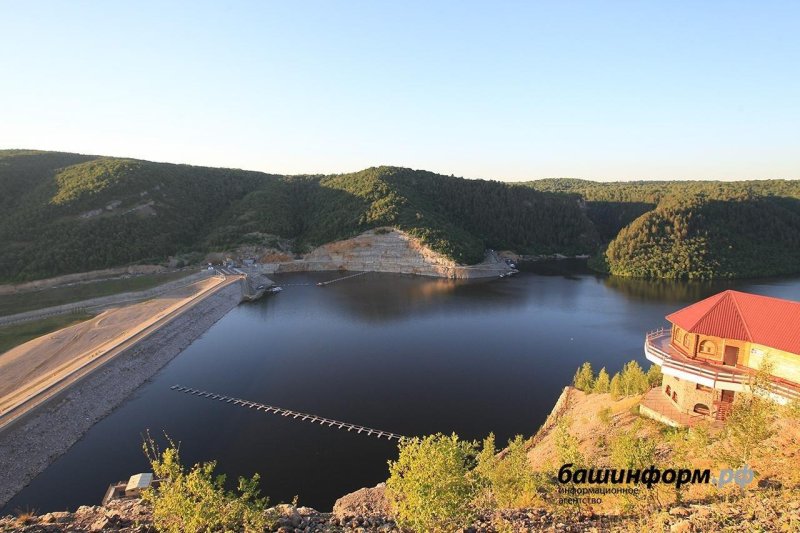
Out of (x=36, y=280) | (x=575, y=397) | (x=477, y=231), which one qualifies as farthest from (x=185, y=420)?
(x=477, y=231)

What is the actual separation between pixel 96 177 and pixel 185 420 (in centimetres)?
Answer: 10292

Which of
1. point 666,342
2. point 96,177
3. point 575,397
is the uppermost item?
point 96,177

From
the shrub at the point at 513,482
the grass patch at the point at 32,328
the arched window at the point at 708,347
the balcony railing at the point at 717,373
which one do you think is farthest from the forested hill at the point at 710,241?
the grass patch at the point at 32,328

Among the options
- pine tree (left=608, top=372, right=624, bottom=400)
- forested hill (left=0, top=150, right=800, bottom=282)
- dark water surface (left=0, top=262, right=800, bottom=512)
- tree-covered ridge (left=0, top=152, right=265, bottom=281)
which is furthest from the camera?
forested hill (left=0, top=150, right=800, bottom=282)

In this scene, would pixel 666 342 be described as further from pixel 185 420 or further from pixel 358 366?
pixel 185 420

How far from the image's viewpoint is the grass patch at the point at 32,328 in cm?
5091

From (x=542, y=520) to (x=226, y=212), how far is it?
429 ft

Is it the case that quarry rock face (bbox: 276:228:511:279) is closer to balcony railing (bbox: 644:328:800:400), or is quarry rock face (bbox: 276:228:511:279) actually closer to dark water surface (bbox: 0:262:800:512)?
dark water surface (bbox: 0:262:800:512)

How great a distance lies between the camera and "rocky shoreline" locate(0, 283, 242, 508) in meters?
31.1

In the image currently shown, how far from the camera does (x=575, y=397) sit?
116ft

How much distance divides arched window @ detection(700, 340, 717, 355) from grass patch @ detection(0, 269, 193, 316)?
8218 cm

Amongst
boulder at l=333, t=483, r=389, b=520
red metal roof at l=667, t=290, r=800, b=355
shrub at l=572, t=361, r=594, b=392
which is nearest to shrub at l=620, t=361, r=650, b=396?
shrub at l=572, t=361, r=594, b=392

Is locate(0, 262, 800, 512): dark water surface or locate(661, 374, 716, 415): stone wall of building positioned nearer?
locate(661, 374, 716, 415): stone wall of building

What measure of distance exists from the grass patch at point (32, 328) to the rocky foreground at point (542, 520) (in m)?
37.9
